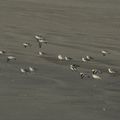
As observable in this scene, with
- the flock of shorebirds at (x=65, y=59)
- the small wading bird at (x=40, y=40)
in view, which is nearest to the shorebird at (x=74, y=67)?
the flock of shorebirds at (x=65, y=59)

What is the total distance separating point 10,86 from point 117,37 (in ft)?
20.2

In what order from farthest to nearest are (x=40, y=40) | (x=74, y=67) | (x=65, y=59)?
(x=40, y=40) < (x=65, y=59) < (x=74, y=67)

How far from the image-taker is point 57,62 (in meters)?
10.0

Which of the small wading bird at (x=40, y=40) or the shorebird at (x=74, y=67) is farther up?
the shorebird at (x=74, y=67)

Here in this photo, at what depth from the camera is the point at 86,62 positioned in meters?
10.2

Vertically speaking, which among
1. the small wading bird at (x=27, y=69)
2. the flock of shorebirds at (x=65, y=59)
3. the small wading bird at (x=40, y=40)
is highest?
the small wading bird at (x=27, y=69)

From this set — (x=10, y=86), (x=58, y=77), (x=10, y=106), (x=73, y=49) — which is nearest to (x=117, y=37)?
(x=73, y=49)

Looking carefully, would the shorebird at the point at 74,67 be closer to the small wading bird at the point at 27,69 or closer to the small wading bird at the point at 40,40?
the small wading bird at the point at 27,69

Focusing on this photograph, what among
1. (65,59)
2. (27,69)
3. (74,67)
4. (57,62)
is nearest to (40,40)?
(65,59)

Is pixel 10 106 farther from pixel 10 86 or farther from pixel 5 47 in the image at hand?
pixel 5 47

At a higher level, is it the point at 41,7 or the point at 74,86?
the point at 74,86

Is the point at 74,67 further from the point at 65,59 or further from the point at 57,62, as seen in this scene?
the point at 65,59

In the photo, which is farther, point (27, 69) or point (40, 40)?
point (40, 40)

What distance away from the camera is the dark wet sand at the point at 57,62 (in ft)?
22.6
